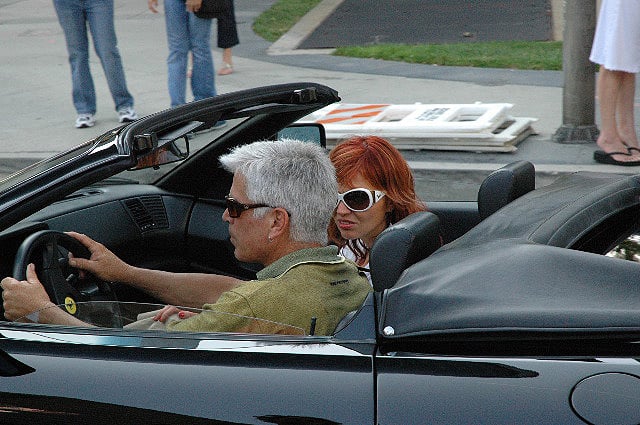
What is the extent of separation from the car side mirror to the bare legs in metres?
3.47

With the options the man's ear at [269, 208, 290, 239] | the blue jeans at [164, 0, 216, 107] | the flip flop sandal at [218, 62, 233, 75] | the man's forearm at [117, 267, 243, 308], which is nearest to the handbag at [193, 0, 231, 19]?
the blue jeans at [164, 0, 216, 107]

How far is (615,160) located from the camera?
22.5 feet

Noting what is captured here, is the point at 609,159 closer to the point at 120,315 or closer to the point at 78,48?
the point at 78,48

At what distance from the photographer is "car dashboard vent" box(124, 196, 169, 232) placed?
13.5 ft

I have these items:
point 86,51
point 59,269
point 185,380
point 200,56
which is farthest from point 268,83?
point 185,380

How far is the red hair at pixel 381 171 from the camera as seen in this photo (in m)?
3.68

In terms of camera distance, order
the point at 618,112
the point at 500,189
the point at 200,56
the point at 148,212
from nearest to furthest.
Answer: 1. the point at 500,189
2. the point at 148,212
3. the point at 618,112
4. the point at 200,56

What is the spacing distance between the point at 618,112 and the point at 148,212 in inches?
159

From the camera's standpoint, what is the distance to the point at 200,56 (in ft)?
27.6

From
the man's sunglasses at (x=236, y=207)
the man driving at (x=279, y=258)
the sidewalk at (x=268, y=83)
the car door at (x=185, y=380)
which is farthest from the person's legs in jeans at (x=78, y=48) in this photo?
the car door at (x=185, y=380)

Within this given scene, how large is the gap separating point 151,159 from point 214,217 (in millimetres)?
1470

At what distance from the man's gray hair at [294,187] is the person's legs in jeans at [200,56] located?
5.66 m

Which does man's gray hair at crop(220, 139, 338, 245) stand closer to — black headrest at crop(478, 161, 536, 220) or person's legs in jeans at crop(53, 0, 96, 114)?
black headrest at crop(478, 161, 536, 220)

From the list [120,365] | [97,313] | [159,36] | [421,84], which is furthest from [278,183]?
[159,36]
